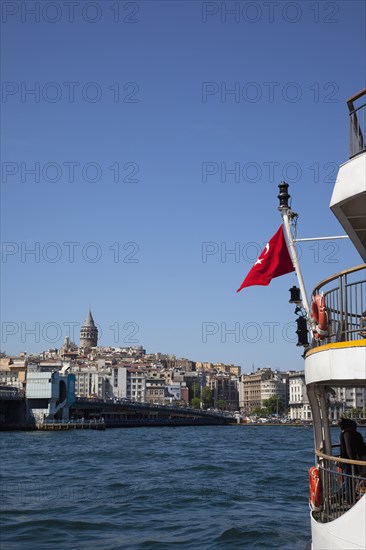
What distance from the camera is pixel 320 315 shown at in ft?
29.4

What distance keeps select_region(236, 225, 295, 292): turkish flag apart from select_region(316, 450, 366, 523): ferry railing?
285 centimetres

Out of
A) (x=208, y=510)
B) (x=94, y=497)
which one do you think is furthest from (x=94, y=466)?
(x=208, y=510)

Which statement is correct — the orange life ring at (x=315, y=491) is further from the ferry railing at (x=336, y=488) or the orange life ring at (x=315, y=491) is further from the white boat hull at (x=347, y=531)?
the white boat hull at (x=347, y=531)

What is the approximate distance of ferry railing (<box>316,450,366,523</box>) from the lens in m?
8.75

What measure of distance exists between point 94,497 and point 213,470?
11850 millimetres

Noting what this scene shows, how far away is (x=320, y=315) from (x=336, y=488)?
2292mm

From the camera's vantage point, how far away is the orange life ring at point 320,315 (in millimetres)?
8953

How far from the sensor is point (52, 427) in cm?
10069

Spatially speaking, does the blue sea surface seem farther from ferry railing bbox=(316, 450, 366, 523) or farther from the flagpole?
the flagpole

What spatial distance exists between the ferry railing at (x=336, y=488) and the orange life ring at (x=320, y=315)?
1515 millimetres

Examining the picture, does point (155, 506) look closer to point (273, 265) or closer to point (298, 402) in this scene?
point (273, 265)

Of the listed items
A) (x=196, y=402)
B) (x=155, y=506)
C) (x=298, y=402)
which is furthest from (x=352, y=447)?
(x=196, y=402)

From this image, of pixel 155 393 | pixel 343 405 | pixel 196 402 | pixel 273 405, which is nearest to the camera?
pixel 343 405

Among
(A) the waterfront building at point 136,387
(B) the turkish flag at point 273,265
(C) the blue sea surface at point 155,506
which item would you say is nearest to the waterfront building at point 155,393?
(A) the waterfront building at point 136,387
